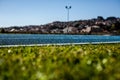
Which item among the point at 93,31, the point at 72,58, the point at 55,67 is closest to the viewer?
the point at 55,67

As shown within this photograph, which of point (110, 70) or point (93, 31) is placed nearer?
point (110, 70)

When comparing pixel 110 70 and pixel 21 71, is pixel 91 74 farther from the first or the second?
pixel 21 71

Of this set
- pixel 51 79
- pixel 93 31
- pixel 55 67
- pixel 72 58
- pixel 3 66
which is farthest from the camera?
pixel 93 31

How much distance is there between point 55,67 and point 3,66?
30.7 inches

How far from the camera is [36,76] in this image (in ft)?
11.0

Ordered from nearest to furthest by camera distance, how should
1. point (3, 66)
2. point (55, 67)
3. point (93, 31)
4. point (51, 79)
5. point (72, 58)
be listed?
point (51, 79)
point (55, 67)
point (3, 66)
point (72, 58)
point (93, 31)

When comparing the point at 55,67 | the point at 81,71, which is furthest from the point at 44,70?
the point at 81,71

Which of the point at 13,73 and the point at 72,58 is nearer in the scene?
the point at 13,73

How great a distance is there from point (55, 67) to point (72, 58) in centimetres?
104

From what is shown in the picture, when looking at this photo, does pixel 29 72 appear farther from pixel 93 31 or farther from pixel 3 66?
pixel 93 31

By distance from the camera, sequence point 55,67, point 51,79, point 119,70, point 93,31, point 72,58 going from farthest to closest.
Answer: point 93,31, point 72,58, point 55,67, point 119,70, point 51,79

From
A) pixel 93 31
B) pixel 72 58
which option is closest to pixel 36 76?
pixel 72 58

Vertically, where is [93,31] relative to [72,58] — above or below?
below

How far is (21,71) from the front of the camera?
3824 mm
